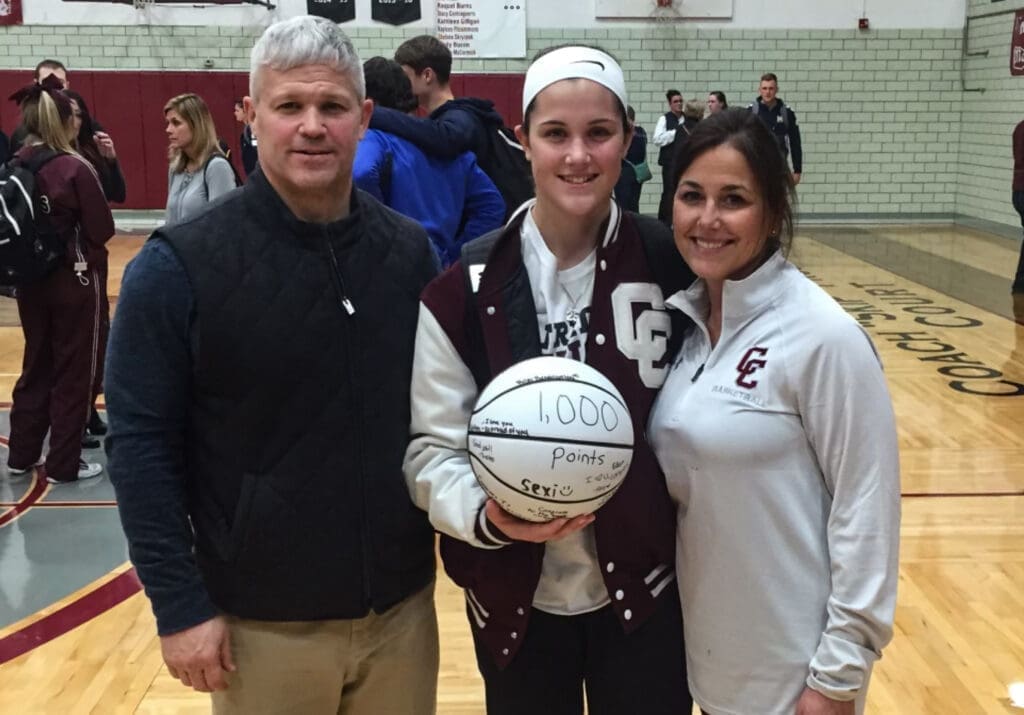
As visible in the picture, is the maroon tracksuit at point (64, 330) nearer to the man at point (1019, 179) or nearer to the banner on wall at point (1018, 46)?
the man at point (1019, 179)

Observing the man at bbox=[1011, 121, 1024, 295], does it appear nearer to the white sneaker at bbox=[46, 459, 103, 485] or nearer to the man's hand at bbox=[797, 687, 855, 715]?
the white sneaker at bbox=[46, 459, 103, 485]

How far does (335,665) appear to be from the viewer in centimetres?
177

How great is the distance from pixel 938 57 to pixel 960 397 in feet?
32.6

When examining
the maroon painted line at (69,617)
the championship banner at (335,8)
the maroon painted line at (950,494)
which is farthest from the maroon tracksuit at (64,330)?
the championship banner at (335,8)

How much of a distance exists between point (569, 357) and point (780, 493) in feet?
1.46

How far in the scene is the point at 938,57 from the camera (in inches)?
551

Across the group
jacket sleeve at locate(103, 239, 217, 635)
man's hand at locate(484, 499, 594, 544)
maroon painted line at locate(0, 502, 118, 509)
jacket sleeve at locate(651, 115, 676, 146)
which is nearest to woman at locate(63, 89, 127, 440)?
maroon painted line at locate(0, 502, 118, 509)

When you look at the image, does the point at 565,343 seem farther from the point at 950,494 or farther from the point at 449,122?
the point at 950,494

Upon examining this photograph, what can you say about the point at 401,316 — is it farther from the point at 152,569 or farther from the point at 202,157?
the point at 202,157

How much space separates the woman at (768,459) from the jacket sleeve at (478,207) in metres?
2.28

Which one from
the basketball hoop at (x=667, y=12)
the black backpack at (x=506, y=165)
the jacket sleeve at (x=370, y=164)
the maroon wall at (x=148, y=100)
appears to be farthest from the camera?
the basketball hoop at (x=667, y=12)

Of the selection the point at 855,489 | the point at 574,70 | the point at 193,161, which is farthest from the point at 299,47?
the point at 193,161

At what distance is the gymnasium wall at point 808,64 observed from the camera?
13430mm

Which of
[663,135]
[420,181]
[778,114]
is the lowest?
[420,181]
